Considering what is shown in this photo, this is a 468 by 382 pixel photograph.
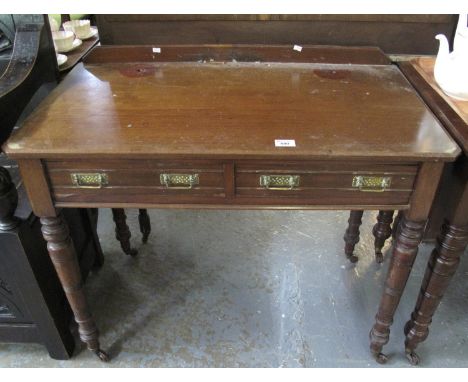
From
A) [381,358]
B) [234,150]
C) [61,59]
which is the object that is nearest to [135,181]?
[234,150]

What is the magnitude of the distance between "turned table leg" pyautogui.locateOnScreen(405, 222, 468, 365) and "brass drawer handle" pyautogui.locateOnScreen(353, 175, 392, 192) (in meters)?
0.24

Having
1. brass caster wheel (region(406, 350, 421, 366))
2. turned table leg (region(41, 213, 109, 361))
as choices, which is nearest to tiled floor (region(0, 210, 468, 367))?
brass caster wheel (region(406, 350, 421, 366))

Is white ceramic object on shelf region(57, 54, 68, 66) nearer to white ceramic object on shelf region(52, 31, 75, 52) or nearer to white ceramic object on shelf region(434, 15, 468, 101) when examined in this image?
white ceramic object on shelf region(52, 31, 75, 52)

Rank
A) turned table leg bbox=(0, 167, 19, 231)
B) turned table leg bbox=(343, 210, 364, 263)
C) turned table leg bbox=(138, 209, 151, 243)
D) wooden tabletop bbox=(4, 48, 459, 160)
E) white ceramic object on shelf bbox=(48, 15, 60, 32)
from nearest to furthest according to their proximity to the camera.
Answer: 1. wooden tabletop bbox=(4, 48, 459, 160)
2. turned table leg bbox=(0, 167, 19, 231)
3. white ceramic object on shelf bbox=(48, 15, 60, 32)
4. turned table leg bbox=(343, 210, 364, 263)
5. turned table leg bbox=(138, 209, 151, 243)

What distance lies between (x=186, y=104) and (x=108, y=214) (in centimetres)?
104

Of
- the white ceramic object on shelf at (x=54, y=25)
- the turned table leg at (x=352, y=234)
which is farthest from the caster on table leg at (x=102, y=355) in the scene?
the white ceramic object on shelf at (x=54, y=25)

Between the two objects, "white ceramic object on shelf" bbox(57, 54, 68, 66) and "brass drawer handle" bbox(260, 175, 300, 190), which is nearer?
"brass drawer handle" bbox(260, 175, 300, 190)

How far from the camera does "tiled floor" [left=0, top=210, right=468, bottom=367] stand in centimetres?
129

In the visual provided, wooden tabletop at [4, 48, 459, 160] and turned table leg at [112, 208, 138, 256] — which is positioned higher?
wooden tabletop at [4, 48, 459, 160]

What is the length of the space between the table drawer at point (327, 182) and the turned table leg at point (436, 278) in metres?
0.19

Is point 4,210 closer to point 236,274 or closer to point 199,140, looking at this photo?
point 199,140

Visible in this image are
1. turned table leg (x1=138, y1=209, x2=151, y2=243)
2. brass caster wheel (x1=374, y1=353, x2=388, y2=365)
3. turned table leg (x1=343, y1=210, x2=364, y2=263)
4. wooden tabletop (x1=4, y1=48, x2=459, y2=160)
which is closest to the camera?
wooden tabletop (x1=4, y1=48, x2=459, y2=160)

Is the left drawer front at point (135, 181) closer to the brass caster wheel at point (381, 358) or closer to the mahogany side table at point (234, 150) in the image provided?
the mahogany side table at point (234, 150)

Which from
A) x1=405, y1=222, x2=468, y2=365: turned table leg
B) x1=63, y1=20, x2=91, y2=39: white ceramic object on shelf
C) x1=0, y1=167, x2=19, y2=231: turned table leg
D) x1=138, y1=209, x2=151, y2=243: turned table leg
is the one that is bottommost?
x1=138, y1=209, x2=151, y2=243: turned table leg
